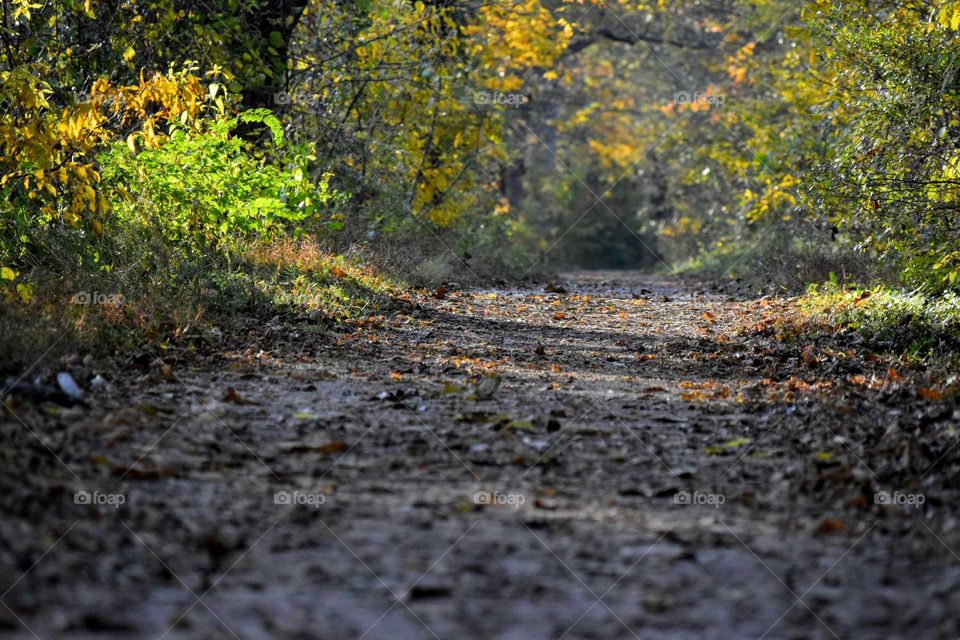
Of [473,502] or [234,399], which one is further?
[234,399]

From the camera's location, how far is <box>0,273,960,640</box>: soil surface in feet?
10.9

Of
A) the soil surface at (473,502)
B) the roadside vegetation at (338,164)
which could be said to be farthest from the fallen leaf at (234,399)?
the roadside vegetation at (338,164)

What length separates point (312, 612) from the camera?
3.24 metres

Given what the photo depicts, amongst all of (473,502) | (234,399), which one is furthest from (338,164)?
(473,502)

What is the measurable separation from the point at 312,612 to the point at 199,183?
694 cm

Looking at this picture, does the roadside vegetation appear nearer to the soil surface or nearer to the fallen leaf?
the fallen leaf

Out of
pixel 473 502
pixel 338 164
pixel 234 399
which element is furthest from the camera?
pixel 338 164

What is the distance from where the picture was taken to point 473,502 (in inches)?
176

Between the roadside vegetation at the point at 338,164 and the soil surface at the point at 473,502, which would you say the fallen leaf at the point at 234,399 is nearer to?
the soil surface at the point at 473,502

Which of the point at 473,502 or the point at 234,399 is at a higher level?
the point at 473,502

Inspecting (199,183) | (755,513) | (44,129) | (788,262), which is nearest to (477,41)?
(788,262)

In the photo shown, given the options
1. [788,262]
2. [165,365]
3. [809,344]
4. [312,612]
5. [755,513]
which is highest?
[312,612]

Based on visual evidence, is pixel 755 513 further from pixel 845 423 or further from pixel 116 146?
pixel 116 146

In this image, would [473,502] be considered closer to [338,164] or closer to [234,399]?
[234,399]
